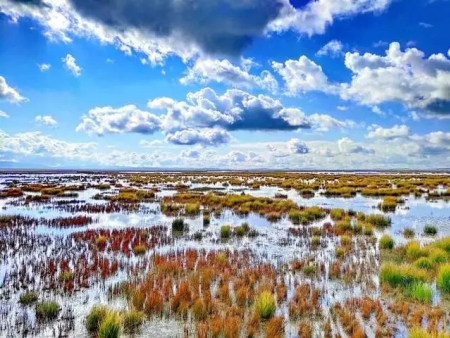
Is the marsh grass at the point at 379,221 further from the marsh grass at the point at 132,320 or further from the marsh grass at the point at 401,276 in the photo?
the marsh grass at the point at 132,320

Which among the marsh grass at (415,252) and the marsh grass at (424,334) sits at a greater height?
the marsh grass at (424,334)

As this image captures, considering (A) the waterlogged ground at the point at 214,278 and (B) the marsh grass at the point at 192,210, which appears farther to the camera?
(B) the marsh grass at the point at 192,210

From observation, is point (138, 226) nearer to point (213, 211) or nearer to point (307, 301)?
point (213, 211)

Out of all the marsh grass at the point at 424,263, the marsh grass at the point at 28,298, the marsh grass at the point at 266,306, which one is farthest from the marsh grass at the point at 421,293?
the marsh grass at the point at 28,298

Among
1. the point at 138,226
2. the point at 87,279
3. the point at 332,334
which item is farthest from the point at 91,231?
the point at 332,334

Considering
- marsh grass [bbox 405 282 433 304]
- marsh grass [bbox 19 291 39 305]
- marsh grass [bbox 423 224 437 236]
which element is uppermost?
marsh grass [bbox 19 291 39 305]

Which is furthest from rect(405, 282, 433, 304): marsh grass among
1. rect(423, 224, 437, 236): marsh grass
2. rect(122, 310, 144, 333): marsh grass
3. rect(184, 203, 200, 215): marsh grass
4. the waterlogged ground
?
rect(184, 203, 200, 215): marsh grass

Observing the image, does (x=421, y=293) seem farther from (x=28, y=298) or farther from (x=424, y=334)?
(x=28, y=298)

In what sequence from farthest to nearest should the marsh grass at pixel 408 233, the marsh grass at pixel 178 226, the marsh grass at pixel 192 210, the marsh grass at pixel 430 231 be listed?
the marsh grass at pixel 192 210, the marsh grass at pixel 178 226, the marsh grass at pixel 430 231, the marsh grass at pixel 408 233

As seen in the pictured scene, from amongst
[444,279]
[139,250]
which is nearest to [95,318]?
[139,250]

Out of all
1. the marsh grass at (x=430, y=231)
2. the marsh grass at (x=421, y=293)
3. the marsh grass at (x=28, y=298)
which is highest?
the marsh grass at (x=28, y=298)

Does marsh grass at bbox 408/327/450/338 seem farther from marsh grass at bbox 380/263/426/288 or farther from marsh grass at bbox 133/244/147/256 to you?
marsh grass at bbox 133/244/147/256
